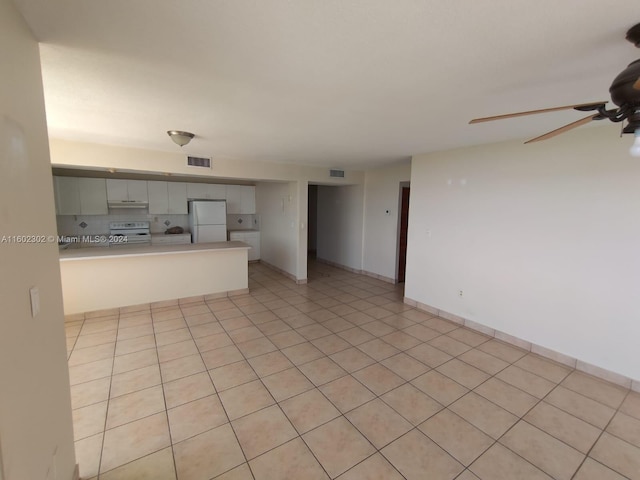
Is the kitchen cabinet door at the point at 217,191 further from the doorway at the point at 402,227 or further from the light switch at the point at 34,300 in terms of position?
the light switch at the point at 34,300

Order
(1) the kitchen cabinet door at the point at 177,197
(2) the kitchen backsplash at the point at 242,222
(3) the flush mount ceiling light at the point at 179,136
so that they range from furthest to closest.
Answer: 1. (2) the kitchen backsplash at the point at 242,222
2. (1) the kitchen cabinet door at the point at 177,197
3. (3) the flush mount ceiling light at the point at 179,136

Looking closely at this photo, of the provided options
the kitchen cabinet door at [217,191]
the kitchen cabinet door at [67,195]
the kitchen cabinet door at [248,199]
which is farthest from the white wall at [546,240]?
the kitchen cabinet door at [67,195]

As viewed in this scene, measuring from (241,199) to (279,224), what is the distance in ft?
4.99

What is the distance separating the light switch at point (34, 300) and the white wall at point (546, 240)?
4008 millimetres

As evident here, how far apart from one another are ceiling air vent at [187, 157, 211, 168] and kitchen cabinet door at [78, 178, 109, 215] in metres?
2.60

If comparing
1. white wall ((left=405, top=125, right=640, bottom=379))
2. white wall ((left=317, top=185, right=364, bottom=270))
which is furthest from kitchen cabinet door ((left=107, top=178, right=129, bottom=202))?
white wall ((left=405, top=125, right=640, bottom=379))

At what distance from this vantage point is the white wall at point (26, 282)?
3.12 ft

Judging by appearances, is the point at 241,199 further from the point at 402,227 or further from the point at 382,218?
the point at 402,227

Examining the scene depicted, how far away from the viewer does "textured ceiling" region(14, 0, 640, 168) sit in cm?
113

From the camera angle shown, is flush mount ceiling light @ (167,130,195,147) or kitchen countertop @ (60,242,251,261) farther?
kitchen countertop @ (60,242,251,261)

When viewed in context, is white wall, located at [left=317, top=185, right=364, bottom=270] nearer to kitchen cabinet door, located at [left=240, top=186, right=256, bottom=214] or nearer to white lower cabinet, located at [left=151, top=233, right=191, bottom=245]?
kitchen cabinet door, located at [left=240, top=186, right=256, bottom=214]

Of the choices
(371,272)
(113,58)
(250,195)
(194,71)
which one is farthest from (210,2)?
(250,195)

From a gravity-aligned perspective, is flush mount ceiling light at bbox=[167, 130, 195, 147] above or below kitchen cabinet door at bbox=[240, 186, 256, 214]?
above

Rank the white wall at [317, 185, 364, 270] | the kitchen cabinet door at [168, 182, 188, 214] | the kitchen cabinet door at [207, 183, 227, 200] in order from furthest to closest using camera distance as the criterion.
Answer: the kitchen cabinet door at [207, 183, 227, 200], the white wall at [317, 185, 364, 270], the kitchen cabinet door at [168, 182, 188, 214]
